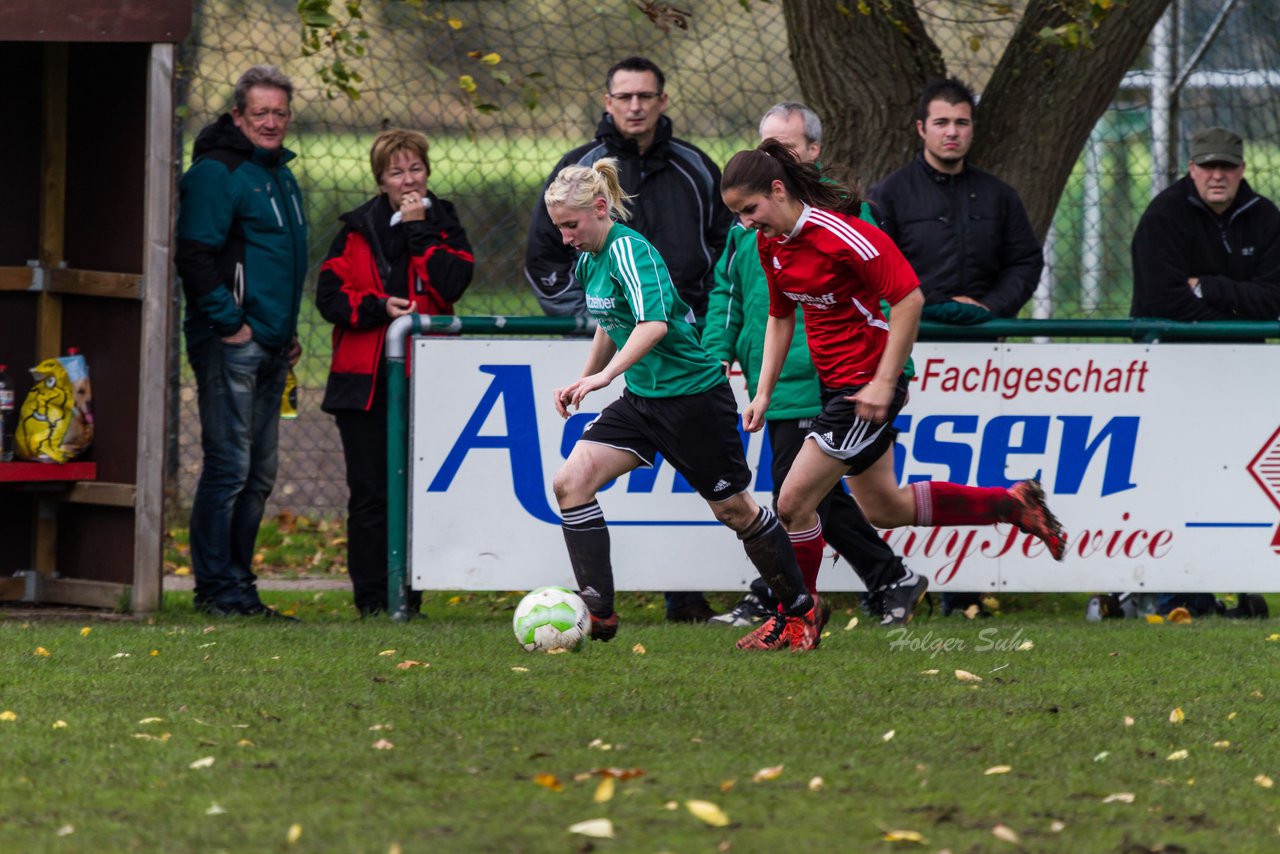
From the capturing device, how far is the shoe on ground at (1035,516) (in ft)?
21.8

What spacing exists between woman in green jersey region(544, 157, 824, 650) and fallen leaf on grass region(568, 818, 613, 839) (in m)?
2.53

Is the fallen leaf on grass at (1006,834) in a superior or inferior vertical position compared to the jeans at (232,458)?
inferior

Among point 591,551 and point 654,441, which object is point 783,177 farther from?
point 591,551

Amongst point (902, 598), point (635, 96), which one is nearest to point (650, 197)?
point (635, 96)

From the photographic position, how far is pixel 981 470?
748cm

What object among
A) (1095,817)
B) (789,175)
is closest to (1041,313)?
(789,175)

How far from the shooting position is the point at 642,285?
5879 millimetres

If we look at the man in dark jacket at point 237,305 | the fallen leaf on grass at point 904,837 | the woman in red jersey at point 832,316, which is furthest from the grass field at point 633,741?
the man in dark jacket at point 237,305

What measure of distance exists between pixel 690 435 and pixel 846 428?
547 mm

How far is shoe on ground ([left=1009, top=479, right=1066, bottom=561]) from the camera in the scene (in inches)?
262

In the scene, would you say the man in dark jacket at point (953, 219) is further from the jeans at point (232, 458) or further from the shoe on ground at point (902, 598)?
the jeans at point (232, 458)

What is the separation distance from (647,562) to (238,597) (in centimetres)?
176

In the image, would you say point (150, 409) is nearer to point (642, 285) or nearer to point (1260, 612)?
point (642, 285)

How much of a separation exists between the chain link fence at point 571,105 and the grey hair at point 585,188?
3372mm
